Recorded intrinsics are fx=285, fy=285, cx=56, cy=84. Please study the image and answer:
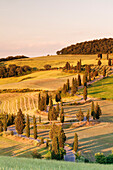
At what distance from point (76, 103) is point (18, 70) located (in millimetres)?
77857

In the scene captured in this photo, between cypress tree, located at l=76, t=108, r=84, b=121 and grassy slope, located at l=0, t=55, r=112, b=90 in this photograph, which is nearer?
cypress tree, located at l=76, t=108, r=84, b=121

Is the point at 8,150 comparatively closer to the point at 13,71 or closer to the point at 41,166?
the point at 41,166

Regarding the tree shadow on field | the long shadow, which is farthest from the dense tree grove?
the long shadow

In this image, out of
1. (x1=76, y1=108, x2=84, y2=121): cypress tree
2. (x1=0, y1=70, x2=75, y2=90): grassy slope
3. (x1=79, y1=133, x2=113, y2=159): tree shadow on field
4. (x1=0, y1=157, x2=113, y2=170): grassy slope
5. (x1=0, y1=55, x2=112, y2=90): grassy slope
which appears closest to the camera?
(x1=0, y1=157, x2=113, y2=170): grassy slope

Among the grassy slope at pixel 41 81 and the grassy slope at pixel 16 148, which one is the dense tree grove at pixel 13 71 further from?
the grassy slope at pixel 16 148

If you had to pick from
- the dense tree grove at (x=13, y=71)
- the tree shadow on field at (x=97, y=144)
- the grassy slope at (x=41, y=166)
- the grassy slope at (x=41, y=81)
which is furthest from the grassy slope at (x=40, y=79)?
the grassy slope at (x=41, y=166)

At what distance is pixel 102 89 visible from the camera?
105500mm

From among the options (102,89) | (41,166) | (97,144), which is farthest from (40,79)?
(41,166)

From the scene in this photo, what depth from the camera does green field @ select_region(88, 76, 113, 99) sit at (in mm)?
97275

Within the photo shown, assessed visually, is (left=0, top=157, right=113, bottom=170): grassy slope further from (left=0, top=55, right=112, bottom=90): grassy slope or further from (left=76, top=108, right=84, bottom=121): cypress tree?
(left=0, top=55, right=112, bottom=90): grassy slope

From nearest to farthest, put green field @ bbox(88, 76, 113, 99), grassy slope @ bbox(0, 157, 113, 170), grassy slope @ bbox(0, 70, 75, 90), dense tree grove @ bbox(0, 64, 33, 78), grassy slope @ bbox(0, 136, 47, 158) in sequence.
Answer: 1. grassy slope @ bbox(0, 157, 113, 170)
2. grassy slope @ bbox(0, 136, 47, 158)
3. green field @ bbox(88, 76, 113, 99)
4. grassy slope @ bbox(0, 70, 75, 90)
5. dense tree grove @ bbox(0, 64, 33, 78)

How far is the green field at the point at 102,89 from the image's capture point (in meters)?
97.3

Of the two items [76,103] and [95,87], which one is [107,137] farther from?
[95,87]

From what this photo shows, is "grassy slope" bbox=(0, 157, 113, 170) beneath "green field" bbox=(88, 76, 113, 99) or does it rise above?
above
